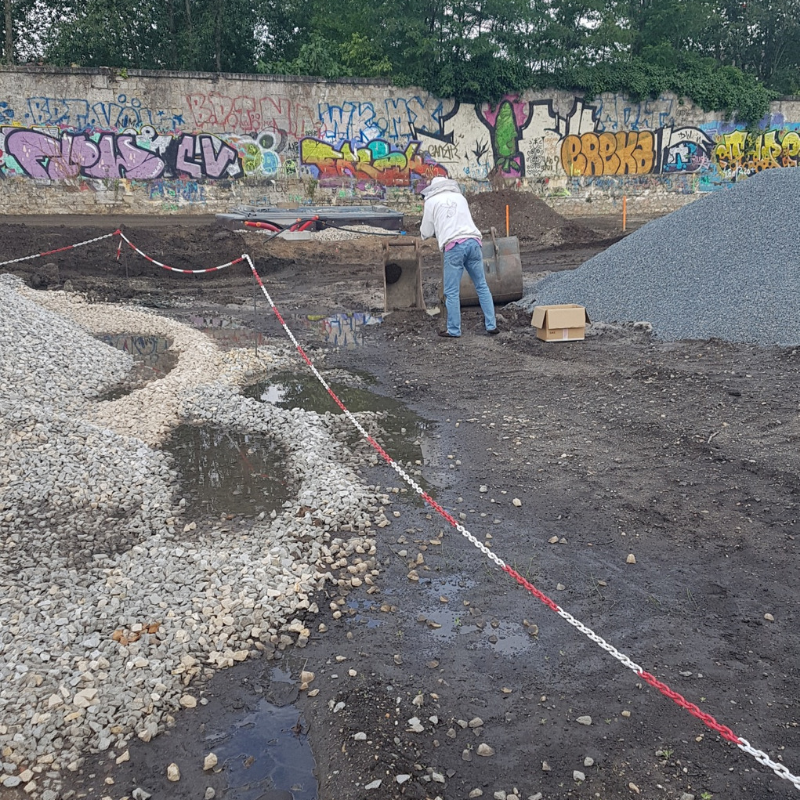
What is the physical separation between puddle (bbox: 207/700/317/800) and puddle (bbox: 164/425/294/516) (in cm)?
205

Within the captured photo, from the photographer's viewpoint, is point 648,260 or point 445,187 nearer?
point 445,187

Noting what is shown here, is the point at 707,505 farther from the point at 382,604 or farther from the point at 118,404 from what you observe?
the point at 118,404

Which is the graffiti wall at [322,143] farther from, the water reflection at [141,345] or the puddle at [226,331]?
the water reflection at [141,345]

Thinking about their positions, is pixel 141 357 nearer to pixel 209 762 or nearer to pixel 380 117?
pixel 209 762

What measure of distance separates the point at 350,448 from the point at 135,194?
20.4m

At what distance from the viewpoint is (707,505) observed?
16.2ft

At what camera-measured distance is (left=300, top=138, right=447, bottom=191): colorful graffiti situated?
24969mm

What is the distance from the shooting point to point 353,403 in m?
7.59

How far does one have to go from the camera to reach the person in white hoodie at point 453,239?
9.40 meters

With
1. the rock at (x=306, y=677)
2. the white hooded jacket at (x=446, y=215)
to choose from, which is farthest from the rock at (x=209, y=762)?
the white hooded jacket at (x=446, y=215)

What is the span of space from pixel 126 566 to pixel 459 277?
645cm

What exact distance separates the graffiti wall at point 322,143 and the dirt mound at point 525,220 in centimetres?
516

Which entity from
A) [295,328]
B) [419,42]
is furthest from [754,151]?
[295,328]

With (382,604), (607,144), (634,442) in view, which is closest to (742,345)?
(634,442)
